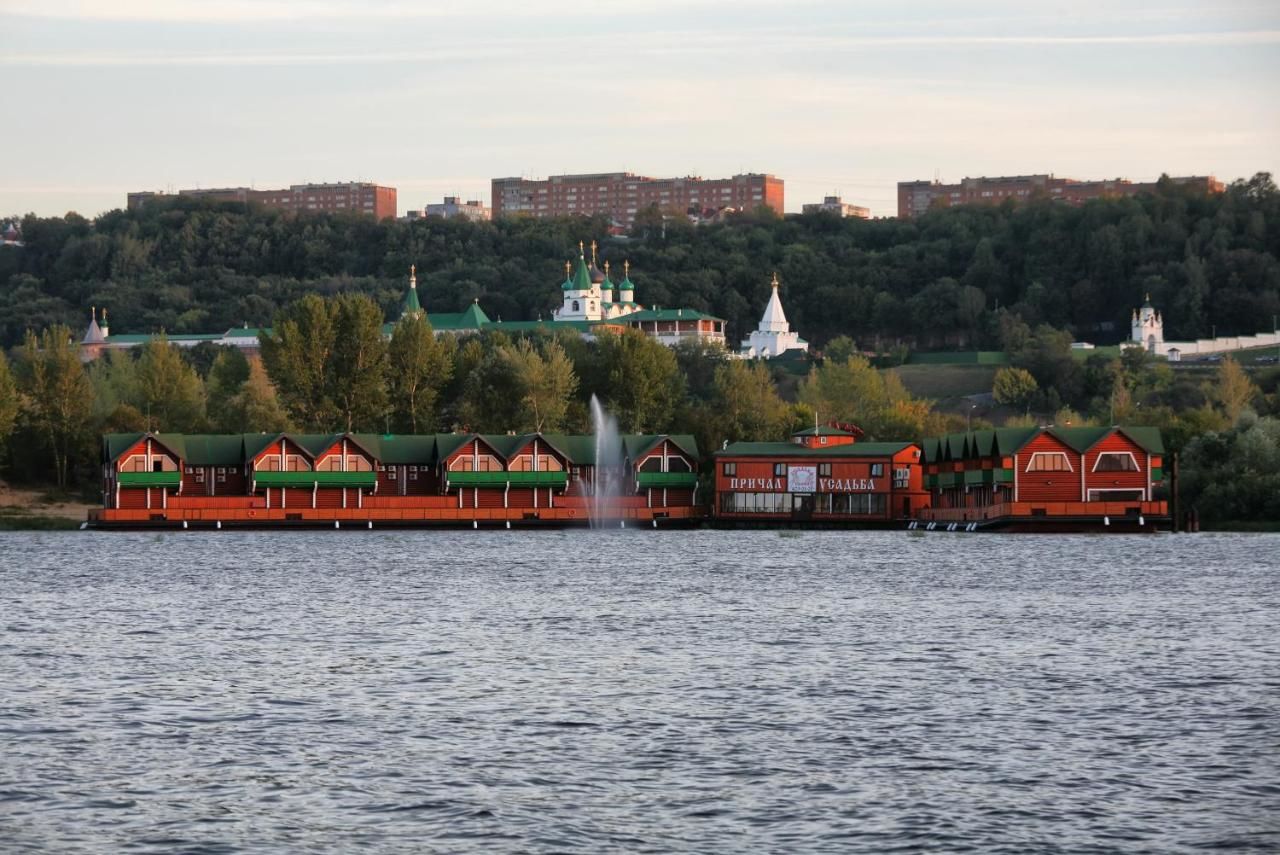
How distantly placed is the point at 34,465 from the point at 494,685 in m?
96.1

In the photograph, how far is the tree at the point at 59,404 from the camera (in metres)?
130

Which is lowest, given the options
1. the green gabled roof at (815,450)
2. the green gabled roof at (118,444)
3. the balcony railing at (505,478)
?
the balcony railing at (505,478)

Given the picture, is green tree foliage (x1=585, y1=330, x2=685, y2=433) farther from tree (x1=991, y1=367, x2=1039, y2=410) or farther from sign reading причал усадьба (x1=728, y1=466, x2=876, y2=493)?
tree (x1=991, y1=367, x2=1039, y2=410)

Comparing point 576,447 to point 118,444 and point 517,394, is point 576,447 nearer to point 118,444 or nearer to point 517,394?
point 517,394

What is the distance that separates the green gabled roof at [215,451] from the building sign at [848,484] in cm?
3468

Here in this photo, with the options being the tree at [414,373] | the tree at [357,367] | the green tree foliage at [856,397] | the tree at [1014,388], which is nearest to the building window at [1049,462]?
the green tree foliage at [856,397]

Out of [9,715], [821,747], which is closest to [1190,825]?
[821,747]

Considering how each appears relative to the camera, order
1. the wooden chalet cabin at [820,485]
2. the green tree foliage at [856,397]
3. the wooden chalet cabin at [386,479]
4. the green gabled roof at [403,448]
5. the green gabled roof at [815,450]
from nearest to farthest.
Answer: the wooden chalet cabin at [386,479]
the green gabled roof at [815,450]
the wooden chalet cabin at [820,485]
the green gabled roof at [403,448]
the green tree foliage at [856,397]

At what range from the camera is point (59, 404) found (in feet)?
428

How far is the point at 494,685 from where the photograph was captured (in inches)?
1656

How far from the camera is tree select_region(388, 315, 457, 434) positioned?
461ft

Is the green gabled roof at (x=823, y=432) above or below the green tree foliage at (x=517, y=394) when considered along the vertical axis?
below

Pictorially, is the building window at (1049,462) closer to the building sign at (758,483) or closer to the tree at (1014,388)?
the building sign at (758,483)

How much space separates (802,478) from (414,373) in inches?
1214
